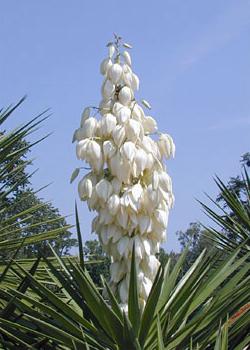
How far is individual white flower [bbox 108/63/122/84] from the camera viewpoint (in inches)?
139

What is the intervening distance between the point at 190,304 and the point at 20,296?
2.24 feet

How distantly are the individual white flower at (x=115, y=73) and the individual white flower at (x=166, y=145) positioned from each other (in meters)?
0.33

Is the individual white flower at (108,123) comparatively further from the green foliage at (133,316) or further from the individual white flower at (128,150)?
the green foliage at (133,316)

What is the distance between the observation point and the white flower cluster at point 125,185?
3277 millimetres

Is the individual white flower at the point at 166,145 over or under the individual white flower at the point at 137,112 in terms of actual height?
under

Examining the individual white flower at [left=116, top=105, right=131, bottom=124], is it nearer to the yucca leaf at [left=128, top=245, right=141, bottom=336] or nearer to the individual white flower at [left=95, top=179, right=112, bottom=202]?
the individual white flower at [left=95, top=179, right=112, bottom=202]

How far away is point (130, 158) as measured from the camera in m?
3.28

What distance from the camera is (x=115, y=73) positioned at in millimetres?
3539

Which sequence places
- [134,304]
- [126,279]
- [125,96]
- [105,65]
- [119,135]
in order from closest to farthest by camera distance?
[134,304], [126,279], [119,135], [125,96], [105,65]

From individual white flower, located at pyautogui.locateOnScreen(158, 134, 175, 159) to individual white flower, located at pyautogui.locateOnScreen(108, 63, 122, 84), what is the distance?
0.33 m

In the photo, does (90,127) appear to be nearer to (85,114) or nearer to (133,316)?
(85,114)

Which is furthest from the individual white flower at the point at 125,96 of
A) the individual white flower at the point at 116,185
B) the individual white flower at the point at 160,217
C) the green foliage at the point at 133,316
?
the green foliage at the point at 133,316

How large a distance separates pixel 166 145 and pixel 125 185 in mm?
276

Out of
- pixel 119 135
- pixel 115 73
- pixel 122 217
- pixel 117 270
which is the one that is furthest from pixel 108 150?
pixel 117 270
